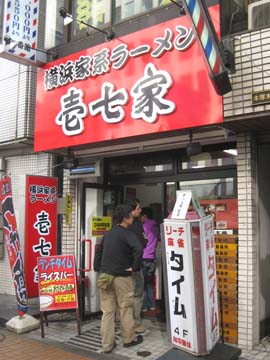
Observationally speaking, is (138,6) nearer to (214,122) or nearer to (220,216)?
(214,122)

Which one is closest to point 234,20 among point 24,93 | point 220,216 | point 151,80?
point 151,80

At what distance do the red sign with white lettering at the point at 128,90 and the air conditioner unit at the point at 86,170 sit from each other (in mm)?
800

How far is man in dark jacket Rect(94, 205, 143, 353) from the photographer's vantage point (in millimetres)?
5855

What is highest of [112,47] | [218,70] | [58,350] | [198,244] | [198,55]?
[112,47]

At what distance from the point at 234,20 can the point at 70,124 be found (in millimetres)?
3073

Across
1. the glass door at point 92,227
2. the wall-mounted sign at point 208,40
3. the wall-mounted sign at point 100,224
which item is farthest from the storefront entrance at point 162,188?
the wall-mounted sign at point 208,40

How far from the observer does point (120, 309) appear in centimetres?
589

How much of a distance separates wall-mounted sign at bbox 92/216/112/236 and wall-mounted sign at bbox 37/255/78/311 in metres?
1.00

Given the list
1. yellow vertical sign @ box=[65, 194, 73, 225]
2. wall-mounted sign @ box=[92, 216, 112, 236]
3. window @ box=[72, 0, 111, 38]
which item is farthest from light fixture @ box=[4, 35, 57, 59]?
wall-mounted sign @ box=[92, 216, 112, 236]

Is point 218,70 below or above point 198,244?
above

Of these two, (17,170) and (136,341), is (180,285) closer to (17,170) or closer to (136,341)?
(136,341)

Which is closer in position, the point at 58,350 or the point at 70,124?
the point at 58,350

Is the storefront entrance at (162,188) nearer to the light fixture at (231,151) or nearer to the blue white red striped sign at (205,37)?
the light fixture at (231,151)

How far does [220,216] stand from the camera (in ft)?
21.4
